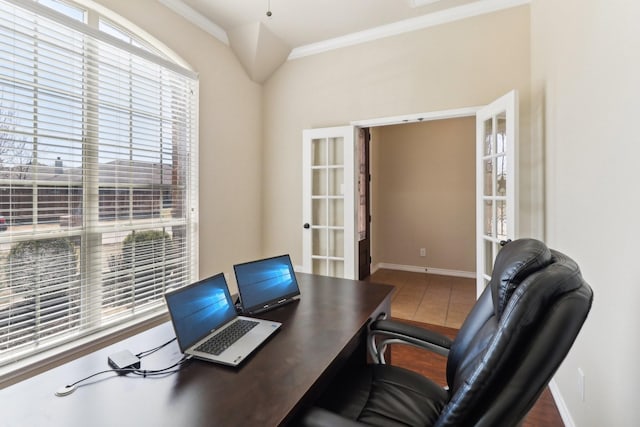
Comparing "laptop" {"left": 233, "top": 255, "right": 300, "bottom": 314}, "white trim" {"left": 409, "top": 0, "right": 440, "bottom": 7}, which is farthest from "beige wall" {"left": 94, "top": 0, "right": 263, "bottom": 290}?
"white trim" {"left": 409, "top": 0, "right": 440, "bottom": 7}

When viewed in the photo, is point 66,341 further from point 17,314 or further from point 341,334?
point 341,334

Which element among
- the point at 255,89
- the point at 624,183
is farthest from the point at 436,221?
the point at 624,183

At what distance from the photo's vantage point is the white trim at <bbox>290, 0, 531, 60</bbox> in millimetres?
2729

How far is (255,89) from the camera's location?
3.72 metres

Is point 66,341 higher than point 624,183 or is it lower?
lower

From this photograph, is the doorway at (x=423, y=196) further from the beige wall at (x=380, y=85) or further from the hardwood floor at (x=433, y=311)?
the beige wall at (x=380, y=85)

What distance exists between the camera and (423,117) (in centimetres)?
304

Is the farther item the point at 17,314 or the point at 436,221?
the point at 436,221

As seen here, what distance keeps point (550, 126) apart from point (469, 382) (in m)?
2.21

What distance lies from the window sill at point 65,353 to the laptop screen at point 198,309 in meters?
1.54

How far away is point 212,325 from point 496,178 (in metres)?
2.51

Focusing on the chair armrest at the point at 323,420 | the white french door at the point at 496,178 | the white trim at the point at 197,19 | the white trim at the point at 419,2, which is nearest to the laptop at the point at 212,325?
the chair armrest at the point at 323,420

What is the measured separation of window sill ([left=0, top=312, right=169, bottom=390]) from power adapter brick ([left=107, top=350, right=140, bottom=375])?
138cm

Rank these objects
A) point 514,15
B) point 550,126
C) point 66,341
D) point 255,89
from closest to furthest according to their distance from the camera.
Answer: point 66,341 < point 550,126 < point 514,15 < point 255,89
